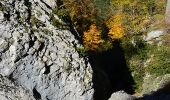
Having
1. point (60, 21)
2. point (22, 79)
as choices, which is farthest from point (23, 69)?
point (60, 21)

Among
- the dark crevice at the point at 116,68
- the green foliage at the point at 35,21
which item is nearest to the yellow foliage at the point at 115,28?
the dark crevice at the point at 116,68

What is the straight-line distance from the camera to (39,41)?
2895 centimetres

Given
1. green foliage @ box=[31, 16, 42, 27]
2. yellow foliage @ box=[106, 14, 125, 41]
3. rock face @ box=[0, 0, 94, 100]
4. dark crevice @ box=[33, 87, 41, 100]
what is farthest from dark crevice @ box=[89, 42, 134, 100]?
dark crevice @ box=[33, 87, 41, 100]

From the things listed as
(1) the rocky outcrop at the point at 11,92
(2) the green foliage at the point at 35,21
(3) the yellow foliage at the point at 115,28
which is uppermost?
(2) the green foliage at the point at 35,21

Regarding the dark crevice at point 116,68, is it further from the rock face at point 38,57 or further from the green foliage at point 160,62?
the rock face at point 38,57

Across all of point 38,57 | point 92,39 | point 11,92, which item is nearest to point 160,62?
point 92,39

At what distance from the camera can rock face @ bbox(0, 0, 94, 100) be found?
2762 centimetres

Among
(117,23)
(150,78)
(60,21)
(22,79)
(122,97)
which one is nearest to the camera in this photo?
(22,79)

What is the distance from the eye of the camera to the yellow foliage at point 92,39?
4456cm

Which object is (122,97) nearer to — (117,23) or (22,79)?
(22,79)

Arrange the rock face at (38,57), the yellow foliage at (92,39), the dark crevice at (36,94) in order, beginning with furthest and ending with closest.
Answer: the yellow foliage at (92,39)
the dark crevice at (36,94)
the rock face at (38,57)

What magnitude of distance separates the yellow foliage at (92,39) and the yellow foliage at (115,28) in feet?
7.19

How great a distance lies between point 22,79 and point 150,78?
19.0m

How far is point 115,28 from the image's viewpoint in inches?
1866
